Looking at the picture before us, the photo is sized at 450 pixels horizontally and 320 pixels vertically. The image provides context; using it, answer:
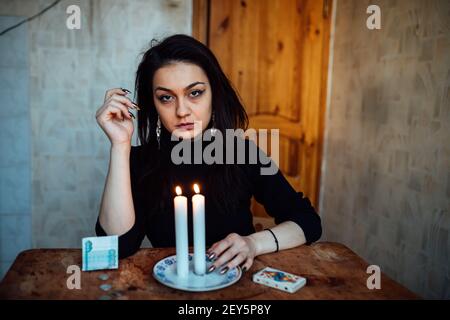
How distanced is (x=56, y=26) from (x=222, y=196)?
1.65 meters

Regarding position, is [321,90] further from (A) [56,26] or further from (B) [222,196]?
(A) [56,26]

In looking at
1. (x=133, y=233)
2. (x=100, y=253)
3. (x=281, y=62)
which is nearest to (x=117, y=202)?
(x=133, y=233)

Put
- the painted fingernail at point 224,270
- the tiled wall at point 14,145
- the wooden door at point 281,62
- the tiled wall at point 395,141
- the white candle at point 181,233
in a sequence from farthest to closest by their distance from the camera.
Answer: the wooden door at point 281,62 < the tiled wall at point 14,145 < the tiled wall at point 395,141 < the painted fingernail at point 224,270 < the white candle at point 181,233

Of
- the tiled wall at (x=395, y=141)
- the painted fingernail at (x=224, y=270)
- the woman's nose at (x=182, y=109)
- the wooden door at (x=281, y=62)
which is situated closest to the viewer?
the painted fingernail at (x=224, y=270)

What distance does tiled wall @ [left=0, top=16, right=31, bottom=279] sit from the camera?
2533 millimetres

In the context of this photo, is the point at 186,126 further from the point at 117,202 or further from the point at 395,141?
the point at 395,141

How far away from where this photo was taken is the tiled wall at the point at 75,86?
257 cm

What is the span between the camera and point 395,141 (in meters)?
2.11

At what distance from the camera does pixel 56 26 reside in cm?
255

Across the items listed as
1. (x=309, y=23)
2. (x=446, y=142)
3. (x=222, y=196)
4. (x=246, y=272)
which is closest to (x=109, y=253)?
(x=246, y=272)

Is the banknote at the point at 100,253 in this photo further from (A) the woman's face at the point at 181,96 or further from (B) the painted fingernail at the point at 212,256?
(A) the woman's face at the point at 181,96

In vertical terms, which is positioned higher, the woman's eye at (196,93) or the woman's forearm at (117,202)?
the woman's eye at (196,93)

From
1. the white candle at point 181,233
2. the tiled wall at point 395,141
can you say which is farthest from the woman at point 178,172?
the tiled wall at point 395,141

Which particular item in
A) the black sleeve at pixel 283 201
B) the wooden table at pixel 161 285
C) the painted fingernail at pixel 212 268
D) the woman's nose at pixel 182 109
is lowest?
the wooden table at pixel 161 285
